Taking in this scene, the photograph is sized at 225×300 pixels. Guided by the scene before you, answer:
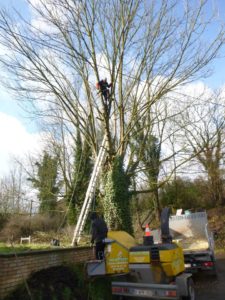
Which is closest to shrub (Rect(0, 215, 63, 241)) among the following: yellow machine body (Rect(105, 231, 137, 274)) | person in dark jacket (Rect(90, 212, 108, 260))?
person in dark jacket (Rect(90, 212, 108, 260))

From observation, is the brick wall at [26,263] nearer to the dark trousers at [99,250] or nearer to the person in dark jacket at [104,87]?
the dark trousers at [99,250]

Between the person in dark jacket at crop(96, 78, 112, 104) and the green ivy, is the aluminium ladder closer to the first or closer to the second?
the green ivy

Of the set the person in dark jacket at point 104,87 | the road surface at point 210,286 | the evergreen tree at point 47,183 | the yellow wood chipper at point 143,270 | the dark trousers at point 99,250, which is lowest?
the road surface at point 210,286

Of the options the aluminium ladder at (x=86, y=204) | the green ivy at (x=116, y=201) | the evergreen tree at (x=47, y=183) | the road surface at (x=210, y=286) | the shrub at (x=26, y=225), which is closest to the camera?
the road surface at (x=210, y=286)

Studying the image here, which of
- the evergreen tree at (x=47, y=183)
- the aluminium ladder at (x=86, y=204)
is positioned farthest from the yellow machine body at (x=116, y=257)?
the evergreen tree at (x=47, y=183)

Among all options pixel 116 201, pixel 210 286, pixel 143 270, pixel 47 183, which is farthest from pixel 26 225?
pixel 143 270

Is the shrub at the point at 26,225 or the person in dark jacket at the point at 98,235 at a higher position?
the shrub at the point at 26,225

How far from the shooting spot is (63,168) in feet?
87.1

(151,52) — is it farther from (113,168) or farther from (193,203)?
(193,203)

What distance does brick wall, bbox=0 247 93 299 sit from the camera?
6.29 m

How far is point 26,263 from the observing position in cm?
689

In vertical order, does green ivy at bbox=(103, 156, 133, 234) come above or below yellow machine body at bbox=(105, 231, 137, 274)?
above

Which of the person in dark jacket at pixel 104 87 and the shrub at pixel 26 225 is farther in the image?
the shrub at pixel 26 225

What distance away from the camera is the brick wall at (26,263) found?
6.29 metres
